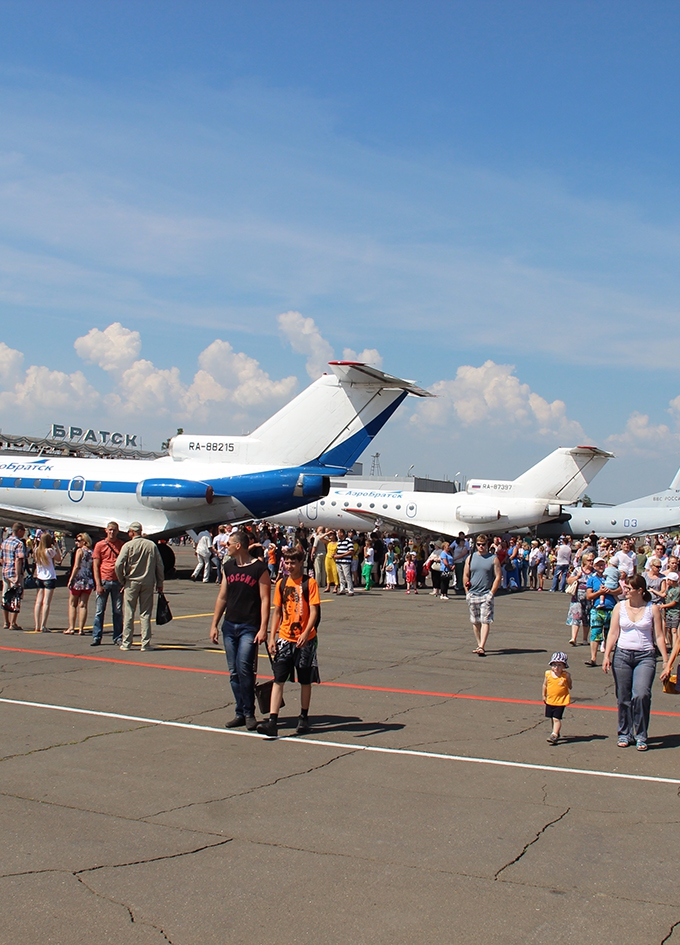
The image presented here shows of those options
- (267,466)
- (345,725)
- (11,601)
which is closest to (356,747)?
(345,725)

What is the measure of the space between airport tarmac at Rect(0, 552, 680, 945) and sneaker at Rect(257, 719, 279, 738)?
11 centimetres

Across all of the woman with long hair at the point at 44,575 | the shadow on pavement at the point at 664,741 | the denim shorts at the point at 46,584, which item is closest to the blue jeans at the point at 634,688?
the shadow on pavement at the point at 664,741

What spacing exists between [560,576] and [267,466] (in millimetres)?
10489

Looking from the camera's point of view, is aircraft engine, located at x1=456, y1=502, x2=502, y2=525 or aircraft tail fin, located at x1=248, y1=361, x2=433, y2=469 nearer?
aircraft tail fin, located at x1=248, y1=361, x2=433, y2=469

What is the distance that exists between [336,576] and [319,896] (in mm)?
19361

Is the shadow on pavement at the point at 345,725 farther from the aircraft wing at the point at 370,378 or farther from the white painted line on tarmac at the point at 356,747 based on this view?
the aircraft wing at the point at 370,378

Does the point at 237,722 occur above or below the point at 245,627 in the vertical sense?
below

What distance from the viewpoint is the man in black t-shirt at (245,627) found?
8383mm

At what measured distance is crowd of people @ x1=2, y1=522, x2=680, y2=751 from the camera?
8.30 m

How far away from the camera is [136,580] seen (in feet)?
43.0

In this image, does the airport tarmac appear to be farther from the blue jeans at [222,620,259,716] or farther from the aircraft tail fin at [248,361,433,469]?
the aircraft tail fin at [248,361,433,469]

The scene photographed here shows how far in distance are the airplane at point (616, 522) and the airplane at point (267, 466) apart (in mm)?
24713

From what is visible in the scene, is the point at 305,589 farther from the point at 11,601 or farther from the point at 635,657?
the point at 11,601

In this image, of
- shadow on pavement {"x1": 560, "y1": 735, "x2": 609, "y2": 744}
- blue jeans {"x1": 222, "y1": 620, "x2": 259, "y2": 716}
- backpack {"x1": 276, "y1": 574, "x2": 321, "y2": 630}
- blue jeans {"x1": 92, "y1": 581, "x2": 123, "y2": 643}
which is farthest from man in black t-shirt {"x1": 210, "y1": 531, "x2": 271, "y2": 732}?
blue jeans {"x1": 92, "y1": 581, "x2": 123, "y2": 643}
